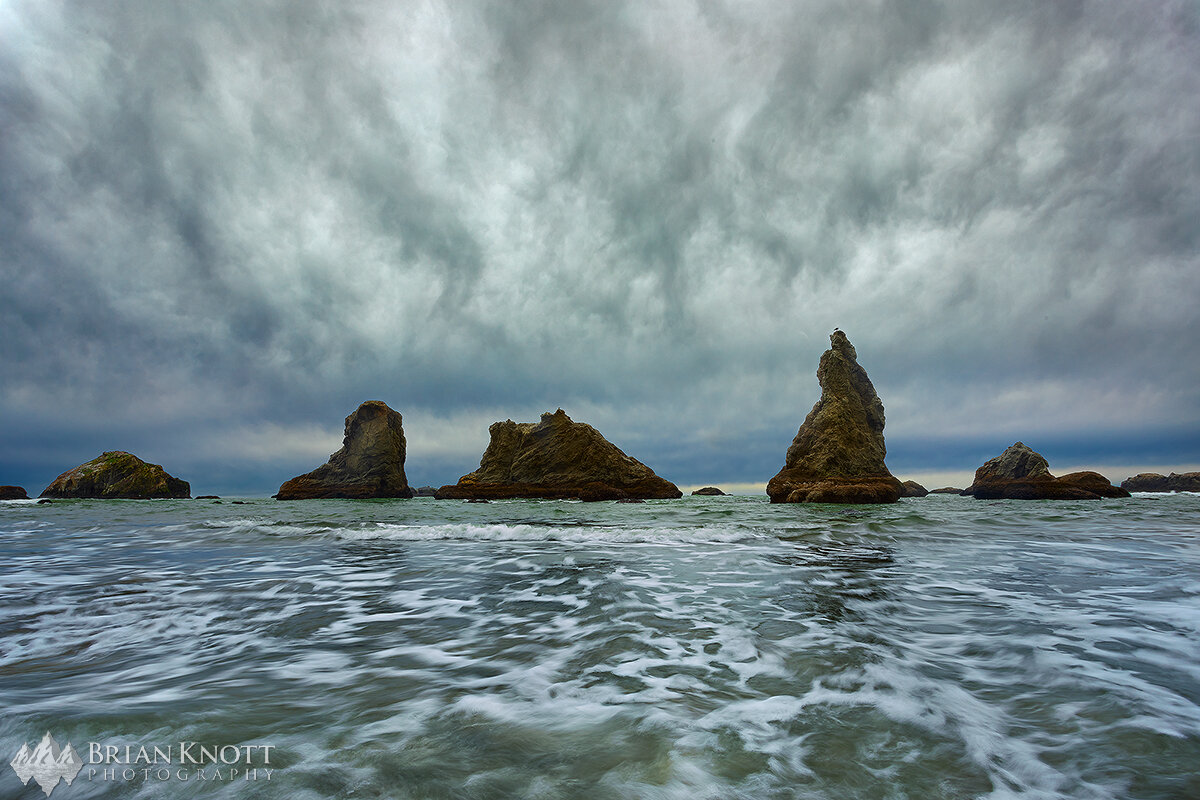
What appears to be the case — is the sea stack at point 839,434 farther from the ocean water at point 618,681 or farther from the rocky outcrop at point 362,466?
the rocky outcrop at point 362,466

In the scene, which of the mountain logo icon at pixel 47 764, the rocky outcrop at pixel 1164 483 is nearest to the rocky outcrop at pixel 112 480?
the mountain logo icon at pixel 47 764

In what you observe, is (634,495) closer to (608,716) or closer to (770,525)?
(770,525)

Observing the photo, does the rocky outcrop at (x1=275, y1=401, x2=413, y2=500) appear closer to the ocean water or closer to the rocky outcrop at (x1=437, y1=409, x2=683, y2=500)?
the rocky outcrop at (x1=437, y1=409, x2=683, y2=500)

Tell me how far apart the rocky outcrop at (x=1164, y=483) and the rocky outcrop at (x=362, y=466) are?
94740 mm

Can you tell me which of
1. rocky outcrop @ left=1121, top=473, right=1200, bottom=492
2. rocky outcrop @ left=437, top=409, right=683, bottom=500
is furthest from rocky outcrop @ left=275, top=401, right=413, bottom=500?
rocky outcrop @ left=1121, top=473, right=1200, bottom=492

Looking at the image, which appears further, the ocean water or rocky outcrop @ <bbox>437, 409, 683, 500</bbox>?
rocky outcrop @ <bbox>437, 409, 683, 500</bbox>

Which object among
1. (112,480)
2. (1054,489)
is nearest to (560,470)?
(1054,489)

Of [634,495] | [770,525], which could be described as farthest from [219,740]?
[634,495]

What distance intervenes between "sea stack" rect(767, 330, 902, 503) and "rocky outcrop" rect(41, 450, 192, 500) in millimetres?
76523

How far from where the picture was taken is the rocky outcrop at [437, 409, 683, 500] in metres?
62.3

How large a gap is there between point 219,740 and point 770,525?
16.1 meters

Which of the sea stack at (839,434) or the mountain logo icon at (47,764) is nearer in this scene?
the mountain logo icon at (47,764)

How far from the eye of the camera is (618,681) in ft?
11.7

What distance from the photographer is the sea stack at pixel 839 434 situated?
40906 mm
